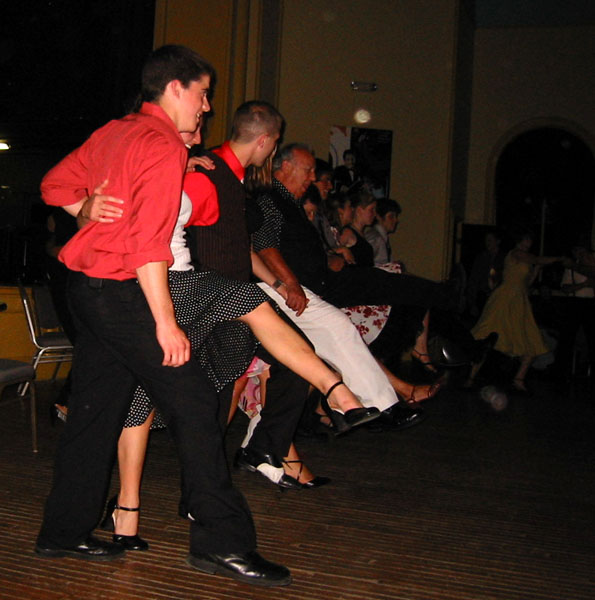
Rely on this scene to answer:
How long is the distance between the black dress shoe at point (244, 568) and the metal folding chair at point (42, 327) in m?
3.04

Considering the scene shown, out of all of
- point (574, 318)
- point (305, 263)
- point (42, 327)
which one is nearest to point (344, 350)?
point (305, 263)

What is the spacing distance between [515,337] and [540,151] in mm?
5754

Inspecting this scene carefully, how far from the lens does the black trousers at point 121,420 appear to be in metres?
1.92

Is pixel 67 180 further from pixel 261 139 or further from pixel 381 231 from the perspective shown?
pixel 381 231

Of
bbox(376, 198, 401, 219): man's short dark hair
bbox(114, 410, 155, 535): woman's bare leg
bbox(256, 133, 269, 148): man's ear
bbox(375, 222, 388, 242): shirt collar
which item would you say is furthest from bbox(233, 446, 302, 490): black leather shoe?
bbox(376, 198, 401, 219): man's short dark hair

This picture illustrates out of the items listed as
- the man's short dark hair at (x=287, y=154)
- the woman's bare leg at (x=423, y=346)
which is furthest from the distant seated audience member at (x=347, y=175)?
the man's short dark hair at (x=287, y=154)

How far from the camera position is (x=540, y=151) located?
1198 cm

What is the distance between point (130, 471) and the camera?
2293mm

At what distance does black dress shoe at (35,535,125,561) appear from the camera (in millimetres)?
2092

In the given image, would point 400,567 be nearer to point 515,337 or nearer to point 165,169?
point 165,169

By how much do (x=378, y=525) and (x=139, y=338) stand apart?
1.23m

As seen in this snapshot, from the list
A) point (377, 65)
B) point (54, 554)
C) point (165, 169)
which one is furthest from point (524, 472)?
point (377, 65)

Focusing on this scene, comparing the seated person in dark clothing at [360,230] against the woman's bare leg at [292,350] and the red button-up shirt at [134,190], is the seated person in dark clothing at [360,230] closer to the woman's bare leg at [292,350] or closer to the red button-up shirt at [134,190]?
the woman's bare leg at [292,350]

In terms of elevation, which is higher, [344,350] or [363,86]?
[363,86]
